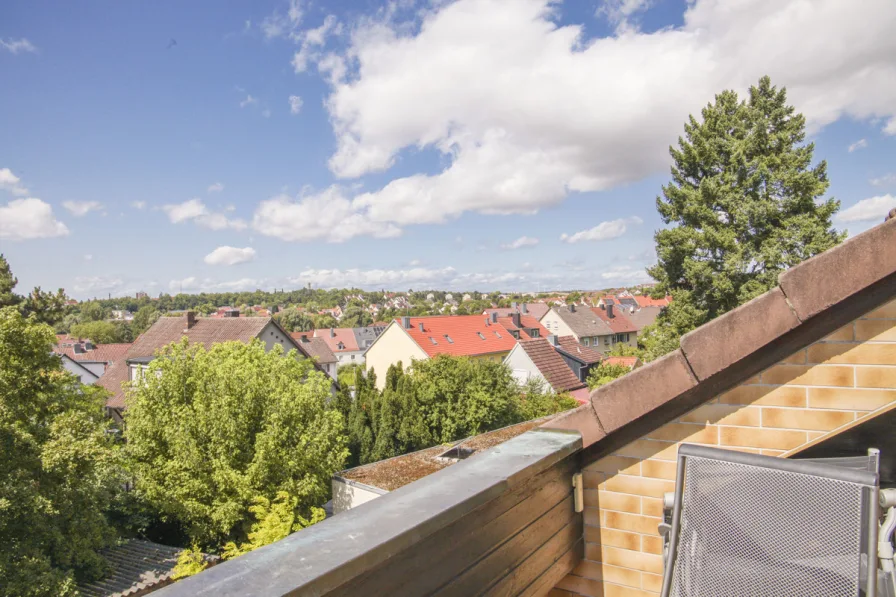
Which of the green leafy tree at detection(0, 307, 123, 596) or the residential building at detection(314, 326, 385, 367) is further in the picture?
the residential building at detection(314, 326, 385, 367)

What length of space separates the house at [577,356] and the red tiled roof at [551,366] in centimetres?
215

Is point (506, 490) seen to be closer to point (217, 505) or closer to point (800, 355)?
point (800, 355)

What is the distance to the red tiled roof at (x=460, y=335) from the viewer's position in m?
34.2

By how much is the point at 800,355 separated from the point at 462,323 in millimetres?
36052

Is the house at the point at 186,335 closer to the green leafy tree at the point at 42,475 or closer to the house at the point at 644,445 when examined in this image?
the green leafy tree at the point at 42,475

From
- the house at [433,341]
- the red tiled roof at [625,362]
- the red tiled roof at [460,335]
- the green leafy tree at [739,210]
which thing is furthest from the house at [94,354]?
the green leafy tree at [739,210]

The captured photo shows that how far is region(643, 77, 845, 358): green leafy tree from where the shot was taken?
1706 centimetres

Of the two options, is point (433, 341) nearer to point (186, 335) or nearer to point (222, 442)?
point (186, 335)

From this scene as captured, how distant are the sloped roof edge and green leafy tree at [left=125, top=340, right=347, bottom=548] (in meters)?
12.9

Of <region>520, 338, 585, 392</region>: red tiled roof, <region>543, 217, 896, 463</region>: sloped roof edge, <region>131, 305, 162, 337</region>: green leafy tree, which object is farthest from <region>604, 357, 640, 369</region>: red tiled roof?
<region>131, 305, 162, 337</region>: green leafy tree

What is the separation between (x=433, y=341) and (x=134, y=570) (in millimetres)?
23599

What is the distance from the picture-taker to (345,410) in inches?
818

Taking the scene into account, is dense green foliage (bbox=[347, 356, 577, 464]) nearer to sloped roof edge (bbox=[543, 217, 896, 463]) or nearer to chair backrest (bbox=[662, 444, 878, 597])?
sloped roof edge (bbox=[543, 217, 896, 463])

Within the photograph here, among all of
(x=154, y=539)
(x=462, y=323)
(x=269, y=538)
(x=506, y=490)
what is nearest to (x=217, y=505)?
(x=269, y=538)
